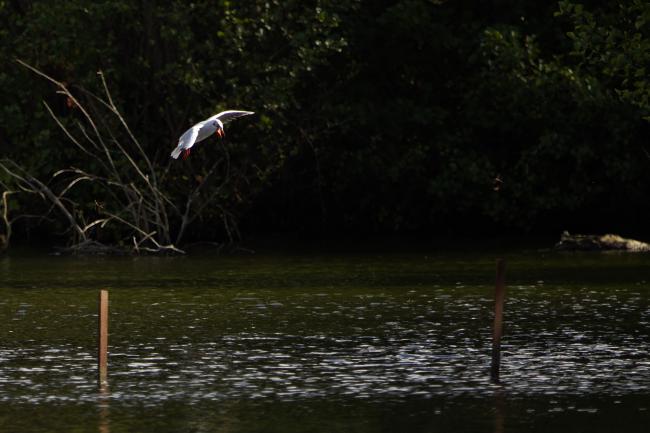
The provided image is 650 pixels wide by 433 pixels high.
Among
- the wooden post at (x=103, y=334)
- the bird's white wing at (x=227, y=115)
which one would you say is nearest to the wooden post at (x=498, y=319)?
the wooden post at (x=103, y=334)

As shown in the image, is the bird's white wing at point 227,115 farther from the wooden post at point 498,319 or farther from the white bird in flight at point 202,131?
the wooden post at point 498,319

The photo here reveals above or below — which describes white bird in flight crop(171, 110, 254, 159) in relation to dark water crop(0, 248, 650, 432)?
above

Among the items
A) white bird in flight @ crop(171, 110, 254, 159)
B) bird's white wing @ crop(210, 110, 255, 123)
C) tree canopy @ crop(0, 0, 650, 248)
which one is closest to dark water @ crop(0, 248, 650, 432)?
white bird in flight @ crop(171, 110, 254, 159)

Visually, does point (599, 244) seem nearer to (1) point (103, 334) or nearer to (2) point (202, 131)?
(2) point (202, 131)

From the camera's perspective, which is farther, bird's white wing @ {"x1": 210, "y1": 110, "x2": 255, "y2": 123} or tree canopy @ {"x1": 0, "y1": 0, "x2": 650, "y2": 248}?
tree canopy @ {"x1": 0, "y1": 0, "x2": 650, "y2": 248}

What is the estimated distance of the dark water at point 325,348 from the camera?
1450cm

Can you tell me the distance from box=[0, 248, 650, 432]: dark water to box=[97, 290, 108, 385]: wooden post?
0.15 meters

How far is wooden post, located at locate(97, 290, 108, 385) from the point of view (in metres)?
15.6

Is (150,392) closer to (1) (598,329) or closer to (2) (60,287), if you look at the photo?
(1) (598,329)

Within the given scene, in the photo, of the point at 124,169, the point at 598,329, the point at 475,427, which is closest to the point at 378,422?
the point at 475,427

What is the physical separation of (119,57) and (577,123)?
10.5 metres

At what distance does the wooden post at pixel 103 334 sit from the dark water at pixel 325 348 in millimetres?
147

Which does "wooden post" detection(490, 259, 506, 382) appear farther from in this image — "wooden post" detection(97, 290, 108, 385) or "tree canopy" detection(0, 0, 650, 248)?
"tree canopy" detection(0, 0, 650, 248)

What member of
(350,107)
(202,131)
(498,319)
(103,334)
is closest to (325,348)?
(498,319)
